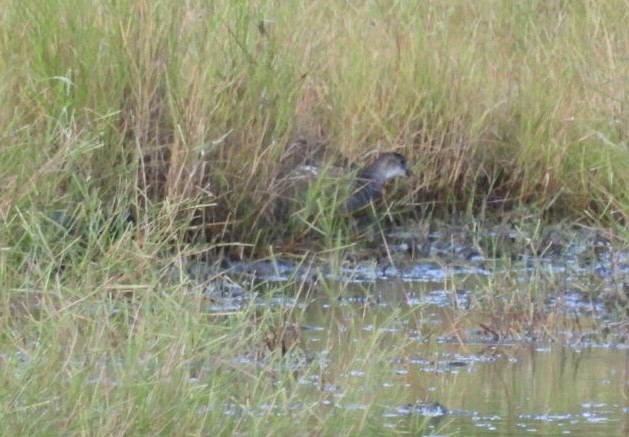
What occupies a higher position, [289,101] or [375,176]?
[289,101]

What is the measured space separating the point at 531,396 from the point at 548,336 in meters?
0.70

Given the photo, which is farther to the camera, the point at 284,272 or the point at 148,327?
the point at 284,272

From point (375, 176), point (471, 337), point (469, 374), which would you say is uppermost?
point (469, 374)

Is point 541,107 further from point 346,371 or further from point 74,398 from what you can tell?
point 74,398

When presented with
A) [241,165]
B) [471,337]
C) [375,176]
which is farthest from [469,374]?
[375,176]

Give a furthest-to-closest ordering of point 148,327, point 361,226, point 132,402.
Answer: point 361,226 < point 148,327 < point 132,402

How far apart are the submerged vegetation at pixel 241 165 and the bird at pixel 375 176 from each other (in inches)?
4.2

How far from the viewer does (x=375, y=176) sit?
6.68 metres

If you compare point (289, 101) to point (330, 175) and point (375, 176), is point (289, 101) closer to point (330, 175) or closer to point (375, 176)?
point (330, 175)

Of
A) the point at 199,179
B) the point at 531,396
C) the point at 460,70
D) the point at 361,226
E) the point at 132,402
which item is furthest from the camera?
the point at 460,70

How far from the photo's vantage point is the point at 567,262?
6270mm

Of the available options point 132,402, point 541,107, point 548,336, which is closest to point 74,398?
point 132,402

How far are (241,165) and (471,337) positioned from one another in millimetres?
1333

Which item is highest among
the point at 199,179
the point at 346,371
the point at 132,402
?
the point at 132,402
